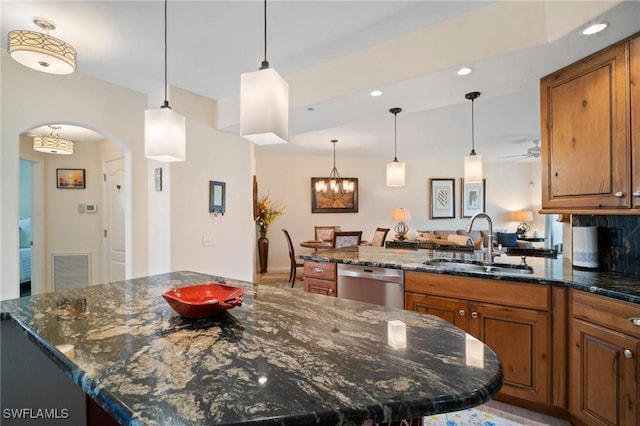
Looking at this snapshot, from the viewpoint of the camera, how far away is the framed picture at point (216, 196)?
371 centimetres

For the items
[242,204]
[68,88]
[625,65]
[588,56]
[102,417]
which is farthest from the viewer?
[242,204]

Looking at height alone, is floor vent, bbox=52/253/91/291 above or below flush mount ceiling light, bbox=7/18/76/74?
below

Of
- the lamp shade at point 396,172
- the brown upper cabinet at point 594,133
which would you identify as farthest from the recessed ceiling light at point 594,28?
the lamp shade at point 396,172

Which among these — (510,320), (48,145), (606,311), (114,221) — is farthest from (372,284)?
(48,145)

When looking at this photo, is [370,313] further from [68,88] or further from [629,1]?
[68,88]

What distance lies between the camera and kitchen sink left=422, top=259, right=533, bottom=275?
2236 mm

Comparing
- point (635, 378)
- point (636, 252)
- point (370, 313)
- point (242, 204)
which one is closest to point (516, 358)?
point (635, 378)

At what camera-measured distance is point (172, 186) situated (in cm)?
335

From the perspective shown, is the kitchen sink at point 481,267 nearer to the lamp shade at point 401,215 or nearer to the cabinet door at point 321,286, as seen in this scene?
the cabinet door at point 321,286

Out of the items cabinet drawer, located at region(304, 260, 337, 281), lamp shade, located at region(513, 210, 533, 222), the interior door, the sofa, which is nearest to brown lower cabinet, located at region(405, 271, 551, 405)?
cabinet drawer, located at region(304, 260, 337, 281)

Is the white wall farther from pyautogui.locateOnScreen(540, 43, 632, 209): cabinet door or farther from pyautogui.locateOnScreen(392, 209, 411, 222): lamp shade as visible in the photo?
pyautogui.locateOnScreen(540, 43, 632, 209): cabinet door

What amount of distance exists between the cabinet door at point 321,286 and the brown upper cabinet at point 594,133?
1.77m

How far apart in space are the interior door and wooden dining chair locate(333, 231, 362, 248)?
10.4 ft

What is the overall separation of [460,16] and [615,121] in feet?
3.75
